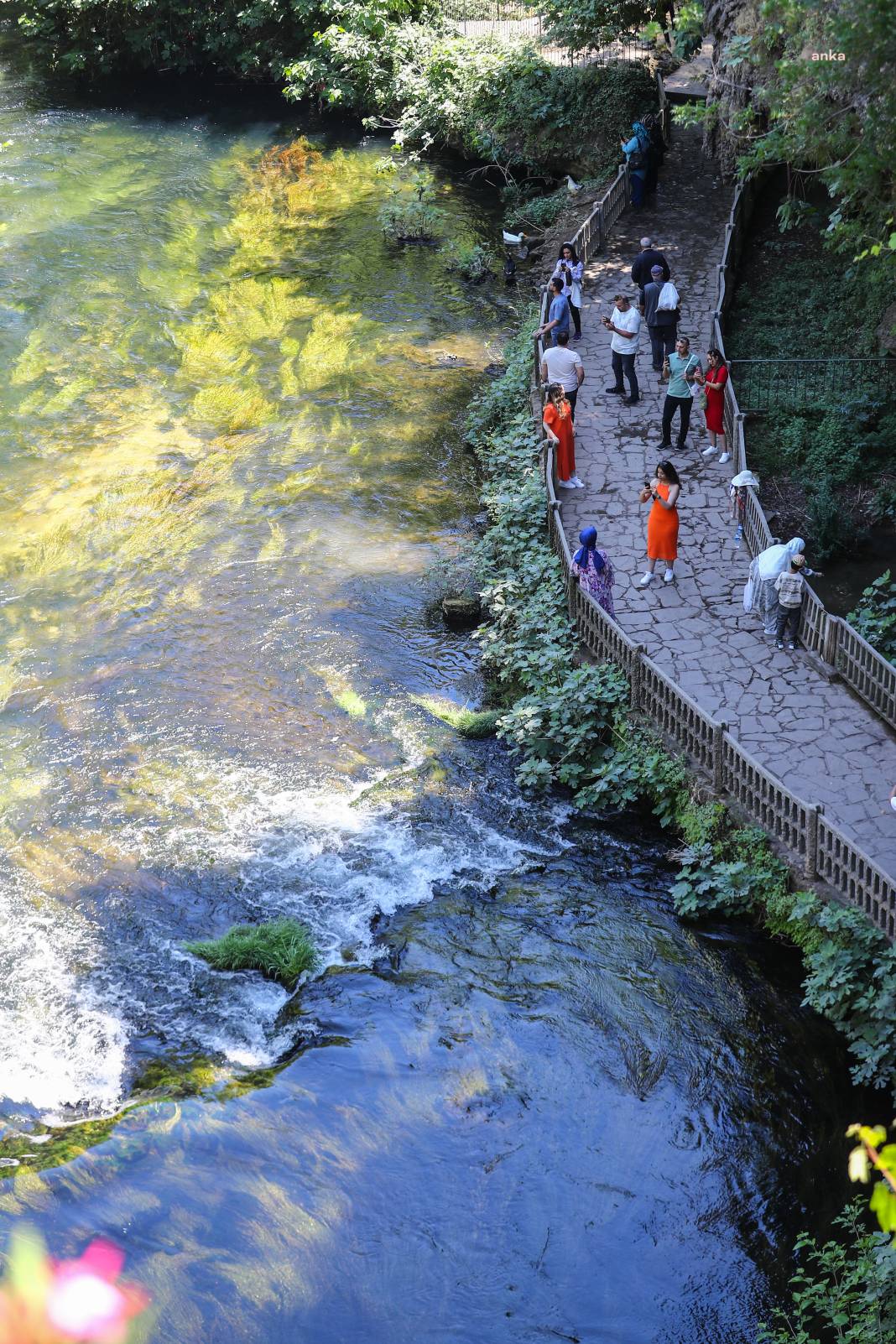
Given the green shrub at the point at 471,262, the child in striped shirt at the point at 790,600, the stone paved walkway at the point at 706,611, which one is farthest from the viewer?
the green shrub at the point at 471,262

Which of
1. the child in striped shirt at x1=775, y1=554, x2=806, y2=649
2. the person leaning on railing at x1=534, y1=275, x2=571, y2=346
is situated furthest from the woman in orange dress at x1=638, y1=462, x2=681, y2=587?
the person leaning on railing at x1=534, y1=275, x2=571, y2=346

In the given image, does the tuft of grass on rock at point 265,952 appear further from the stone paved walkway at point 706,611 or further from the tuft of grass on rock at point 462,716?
the stone paved walkway at point 706,611

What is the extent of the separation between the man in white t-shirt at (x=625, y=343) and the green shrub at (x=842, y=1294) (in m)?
11.3

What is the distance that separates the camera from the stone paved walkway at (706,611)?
11.3 meters

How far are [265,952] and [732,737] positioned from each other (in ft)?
14.9

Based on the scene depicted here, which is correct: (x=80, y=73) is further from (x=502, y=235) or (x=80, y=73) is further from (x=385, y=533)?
(x=385, y=533)

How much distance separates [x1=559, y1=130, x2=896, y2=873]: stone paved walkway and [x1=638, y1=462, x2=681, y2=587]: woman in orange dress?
8.8 inches

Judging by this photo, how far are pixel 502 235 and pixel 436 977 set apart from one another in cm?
1954

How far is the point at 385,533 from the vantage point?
1719 cm

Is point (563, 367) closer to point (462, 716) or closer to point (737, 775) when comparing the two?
point (462, 716)

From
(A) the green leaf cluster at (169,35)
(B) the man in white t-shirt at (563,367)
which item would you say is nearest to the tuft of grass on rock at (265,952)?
(B) the man in white t-shirt at (563,367)

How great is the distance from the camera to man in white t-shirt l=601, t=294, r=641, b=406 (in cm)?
1644

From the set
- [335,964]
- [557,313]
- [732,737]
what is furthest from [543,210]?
[335,964]

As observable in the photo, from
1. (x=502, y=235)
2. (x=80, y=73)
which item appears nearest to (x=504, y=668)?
(x=502, y=235)
